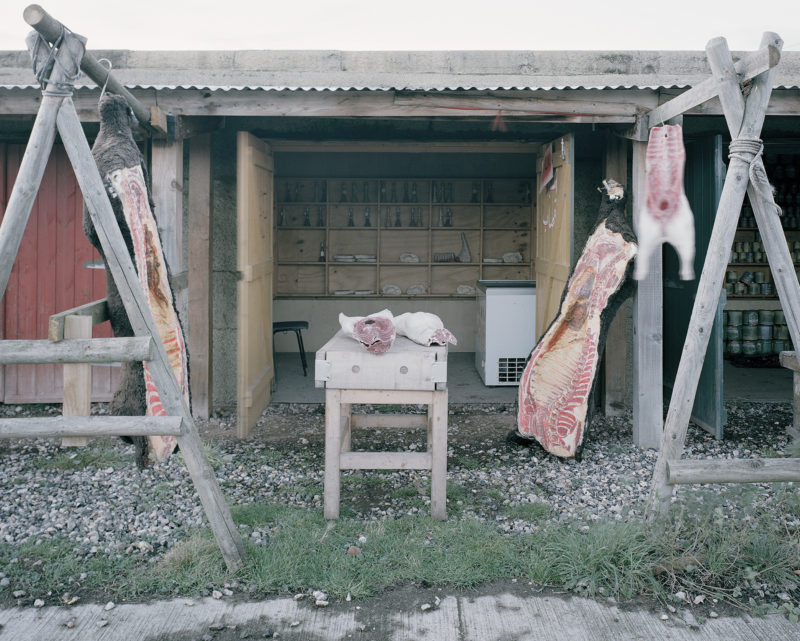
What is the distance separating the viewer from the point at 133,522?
13.5 feet

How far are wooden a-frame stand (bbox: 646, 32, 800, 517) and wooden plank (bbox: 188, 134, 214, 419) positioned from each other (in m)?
3.83

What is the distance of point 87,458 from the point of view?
5.28 m

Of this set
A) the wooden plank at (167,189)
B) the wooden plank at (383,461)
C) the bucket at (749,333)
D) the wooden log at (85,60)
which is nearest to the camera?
the wooden log at (85,60)

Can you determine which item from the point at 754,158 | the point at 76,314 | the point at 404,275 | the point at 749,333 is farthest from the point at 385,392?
the point at 749,333

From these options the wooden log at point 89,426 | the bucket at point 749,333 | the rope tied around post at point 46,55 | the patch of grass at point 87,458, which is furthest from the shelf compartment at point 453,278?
the rope tied around post at point 46,55

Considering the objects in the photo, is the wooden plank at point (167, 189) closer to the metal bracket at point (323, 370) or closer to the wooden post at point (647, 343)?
the metal bracket at point (323, 370)

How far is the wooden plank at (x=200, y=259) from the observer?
6.08m

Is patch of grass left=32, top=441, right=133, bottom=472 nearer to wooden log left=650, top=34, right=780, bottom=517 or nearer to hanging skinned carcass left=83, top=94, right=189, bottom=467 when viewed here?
hanging skinned carcass left=83, top=94, right=189, bottom=467

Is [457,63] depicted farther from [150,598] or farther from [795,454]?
[150,598]

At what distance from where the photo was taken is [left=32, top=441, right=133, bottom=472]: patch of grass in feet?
16.9

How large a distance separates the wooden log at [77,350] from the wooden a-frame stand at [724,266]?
94.7 inches

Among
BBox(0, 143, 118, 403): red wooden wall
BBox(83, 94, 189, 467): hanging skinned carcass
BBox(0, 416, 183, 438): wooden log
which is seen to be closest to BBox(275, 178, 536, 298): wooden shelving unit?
BBox(0, 143, 118, 403): red wooden wall

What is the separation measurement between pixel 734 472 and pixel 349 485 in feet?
7.54

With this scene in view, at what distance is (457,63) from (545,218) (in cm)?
183
